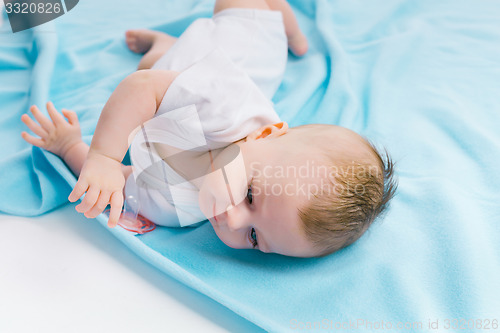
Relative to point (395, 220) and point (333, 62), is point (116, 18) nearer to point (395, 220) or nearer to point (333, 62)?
point (333, 62)

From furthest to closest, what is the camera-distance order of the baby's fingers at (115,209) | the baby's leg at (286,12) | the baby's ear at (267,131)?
the baby's leg at (286,12)
the baby's ear at (267,131)
the baby's fingers at (115,209)

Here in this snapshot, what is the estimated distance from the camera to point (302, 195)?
0.77 m

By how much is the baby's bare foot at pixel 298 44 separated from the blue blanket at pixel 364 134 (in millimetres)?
49

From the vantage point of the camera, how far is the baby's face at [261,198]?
772 millimetres

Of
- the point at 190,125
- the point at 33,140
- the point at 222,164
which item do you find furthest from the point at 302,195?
the point at 33,140

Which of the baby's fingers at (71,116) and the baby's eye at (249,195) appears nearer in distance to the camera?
the baby's eye at (249,195)

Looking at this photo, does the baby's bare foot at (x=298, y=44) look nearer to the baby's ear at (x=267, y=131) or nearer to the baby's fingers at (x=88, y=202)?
the baby's ear at (x=267, y=131)

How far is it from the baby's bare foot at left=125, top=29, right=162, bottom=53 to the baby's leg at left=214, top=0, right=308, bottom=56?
0.22 metres

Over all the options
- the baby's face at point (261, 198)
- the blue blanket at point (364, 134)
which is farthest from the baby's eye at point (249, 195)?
the blue blanket at point (364, 134)

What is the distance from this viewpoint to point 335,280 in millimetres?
812

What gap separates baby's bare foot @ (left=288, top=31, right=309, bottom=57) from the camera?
1.49m

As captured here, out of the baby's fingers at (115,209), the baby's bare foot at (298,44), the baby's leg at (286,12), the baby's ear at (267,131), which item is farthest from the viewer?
Answer: the baby's bare foot at (298,44)

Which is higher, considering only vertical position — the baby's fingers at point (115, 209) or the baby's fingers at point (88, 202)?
the baby's fingers at point (88, 202)

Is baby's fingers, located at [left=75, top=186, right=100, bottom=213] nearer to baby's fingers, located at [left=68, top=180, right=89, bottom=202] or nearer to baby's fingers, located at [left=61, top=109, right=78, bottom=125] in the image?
baby's fingers, located at [left=68, top=180, right=89, bottom=202]
